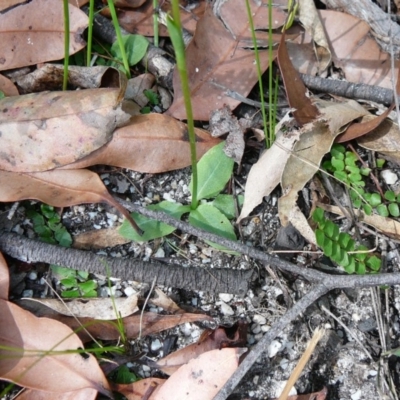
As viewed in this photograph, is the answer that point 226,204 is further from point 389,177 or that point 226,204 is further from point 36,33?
point 36,33

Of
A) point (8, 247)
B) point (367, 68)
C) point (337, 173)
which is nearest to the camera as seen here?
point (8, 247)

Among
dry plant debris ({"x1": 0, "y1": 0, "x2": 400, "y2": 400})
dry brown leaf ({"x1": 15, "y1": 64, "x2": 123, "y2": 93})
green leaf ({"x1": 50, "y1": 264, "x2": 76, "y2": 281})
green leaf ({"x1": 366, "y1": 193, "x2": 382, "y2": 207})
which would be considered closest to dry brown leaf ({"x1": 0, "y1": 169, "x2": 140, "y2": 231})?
dry plant debris ({"x1": 0, "y1": 0, "x2": 400, "y2": 400})

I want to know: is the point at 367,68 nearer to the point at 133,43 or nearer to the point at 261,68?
the point at 261,68

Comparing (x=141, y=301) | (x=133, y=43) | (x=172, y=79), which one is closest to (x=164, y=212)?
(x=141, y=301)

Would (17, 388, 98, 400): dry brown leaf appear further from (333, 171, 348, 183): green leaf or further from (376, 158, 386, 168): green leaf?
(376, 158, 386, 168): green leaf

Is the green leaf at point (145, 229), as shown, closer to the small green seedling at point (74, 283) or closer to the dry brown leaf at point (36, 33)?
the small green seedling at point (74, 283)

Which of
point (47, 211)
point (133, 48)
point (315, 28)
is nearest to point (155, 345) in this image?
point (47, 211)
